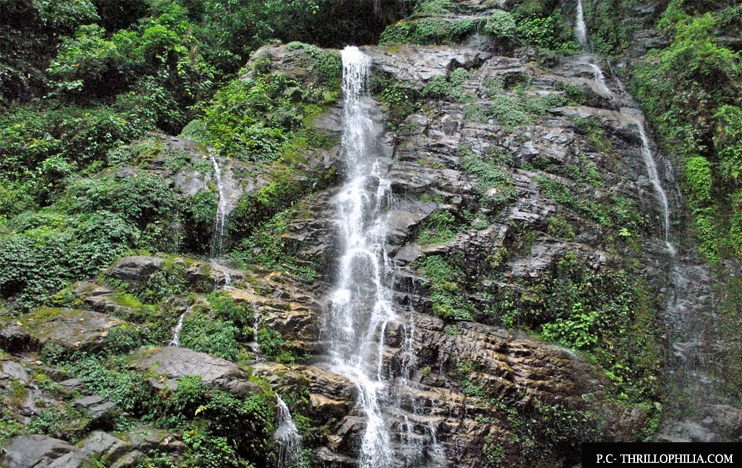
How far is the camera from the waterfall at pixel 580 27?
20391 mm

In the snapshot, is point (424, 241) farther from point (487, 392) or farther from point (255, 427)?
point (255, 427)

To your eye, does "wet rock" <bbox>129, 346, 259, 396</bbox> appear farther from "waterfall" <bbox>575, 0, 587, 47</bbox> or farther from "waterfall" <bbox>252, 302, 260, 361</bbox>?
"waterfall" <bbox>575, 0, 587, 47</bbox>

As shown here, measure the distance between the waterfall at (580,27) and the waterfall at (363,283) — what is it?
9909 millimetres

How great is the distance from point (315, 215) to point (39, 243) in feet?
20.2

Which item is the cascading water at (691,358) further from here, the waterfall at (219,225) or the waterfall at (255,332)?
the waterfall at (219,225)

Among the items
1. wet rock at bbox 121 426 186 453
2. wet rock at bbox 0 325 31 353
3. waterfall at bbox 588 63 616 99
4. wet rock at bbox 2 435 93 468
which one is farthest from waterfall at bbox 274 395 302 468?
waterfall at bbox 588 63 616 99

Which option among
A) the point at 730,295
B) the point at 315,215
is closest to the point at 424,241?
the point at 315,215

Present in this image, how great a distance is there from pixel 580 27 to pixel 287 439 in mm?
19496

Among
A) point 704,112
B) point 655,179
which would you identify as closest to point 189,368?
point 655,179

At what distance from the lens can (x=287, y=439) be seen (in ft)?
29.2

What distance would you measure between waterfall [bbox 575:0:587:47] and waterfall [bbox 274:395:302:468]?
1842 cm

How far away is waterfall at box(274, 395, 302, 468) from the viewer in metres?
8.77

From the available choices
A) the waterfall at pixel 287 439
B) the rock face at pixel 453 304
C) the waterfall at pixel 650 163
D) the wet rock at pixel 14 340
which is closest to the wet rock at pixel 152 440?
the rock face at pixel 453 304

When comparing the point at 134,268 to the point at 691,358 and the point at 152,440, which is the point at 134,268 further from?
the point at 691,358
